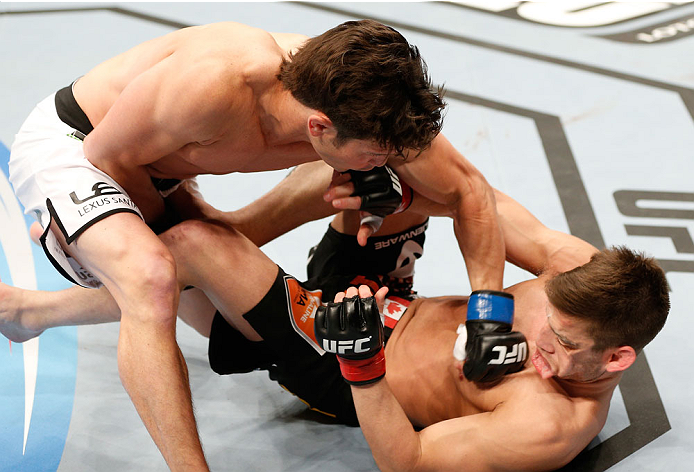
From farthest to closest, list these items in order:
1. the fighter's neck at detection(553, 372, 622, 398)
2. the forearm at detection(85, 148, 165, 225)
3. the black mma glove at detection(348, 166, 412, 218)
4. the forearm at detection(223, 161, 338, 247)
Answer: the forearm at detection(223, 161, 338, 247) → the black mma glove at detection(348, 166, 412, 218) → the forearm at detection(85, 148, 165, 225) → the fighter's neck at detection(553, 372, 622, 398)

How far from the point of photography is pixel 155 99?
7.15 ft

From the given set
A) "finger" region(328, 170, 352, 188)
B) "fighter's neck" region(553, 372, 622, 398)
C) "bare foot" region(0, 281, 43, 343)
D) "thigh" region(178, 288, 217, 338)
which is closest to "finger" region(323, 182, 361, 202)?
"finger" region(328, 170, 352, 188)

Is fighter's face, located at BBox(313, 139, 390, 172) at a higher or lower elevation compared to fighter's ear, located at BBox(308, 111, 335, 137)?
lower

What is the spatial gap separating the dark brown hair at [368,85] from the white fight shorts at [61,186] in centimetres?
65

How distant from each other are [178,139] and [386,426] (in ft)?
3.32

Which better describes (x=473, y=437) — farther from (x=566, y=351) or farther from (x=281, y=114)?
(x=281, y=114)

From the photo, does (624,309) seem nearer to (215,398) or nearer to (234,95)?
(234,95)

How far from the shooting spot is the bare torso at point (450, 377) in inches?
88.3

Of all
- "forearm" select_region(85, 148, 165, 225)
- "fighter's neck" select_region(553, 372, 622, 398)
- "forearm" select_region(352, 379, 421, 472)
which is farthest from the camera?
"forearm" select_region(85, 148, 165, 225)

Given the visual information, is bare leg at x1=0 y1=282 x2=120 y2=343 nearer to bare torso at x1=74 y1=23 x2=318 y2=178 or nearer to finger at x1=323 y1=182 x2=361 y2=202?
bare torso at x1=74 y1=23 x2=318 y2=178

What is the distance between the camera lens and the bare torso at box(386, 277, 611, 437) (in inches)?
88.3

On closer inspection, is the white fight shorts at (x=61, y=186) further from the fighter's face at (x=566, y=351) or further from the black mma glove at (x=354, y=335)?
the fighter's face at (x=566, y=351)

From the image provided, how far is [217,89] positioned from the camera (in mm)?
2129

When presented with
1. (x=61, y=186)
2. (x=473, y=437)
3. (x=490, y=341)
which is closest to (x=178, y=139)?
(x=61, y=186)
